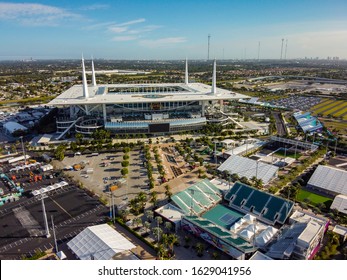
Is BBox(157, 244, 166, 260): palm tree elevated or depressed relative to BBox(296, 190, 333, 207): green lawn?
elevated

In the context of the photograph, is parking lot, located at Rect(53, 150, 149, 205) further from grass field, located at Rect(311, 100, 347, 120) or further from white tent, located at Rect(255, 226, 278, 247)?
grass field, located at Rect(311, 100, 347, 120)

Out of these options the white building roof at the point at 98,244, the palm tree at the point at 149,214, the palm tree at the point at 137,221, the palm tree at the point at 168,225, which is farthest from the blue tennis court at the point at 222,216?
the white building roof at the point at 98,244

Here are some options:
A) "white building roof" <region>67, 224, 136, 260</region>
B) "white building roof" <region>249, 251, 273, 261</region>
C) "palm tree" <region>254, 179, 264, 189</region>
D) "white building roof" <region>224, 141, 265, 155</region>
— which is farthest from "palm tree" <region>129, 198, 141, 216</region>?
"white building roof" <region>224, 141, 265, 155</region>

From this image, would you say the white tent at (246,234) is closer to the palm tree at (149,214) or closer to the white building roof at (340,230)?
the white building roof at (340,230)

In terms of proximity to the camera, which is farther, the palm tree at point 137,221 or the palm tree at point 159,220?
the palm tree at point 137,221

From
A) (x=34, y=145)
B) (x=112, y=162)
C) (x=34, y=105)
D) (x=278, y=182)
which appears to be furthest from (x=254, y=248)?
(x=34, y=105)

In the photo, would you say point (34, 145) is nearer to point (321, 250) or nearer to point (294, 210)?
point (294, 210)

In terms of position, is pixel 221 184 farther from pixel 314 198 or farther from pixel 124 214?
pixel 124 214
